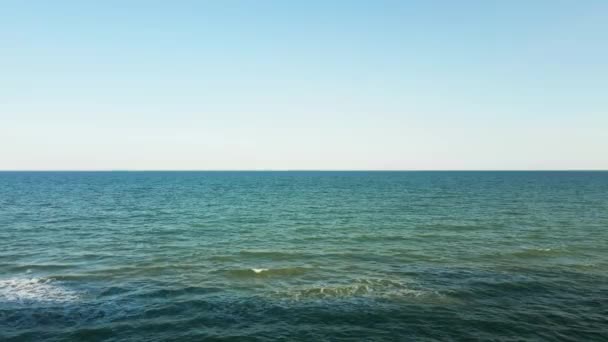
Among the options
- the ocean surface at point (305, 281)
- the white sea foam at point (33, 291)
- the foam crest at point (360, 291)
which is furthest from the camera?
the foam crest at point (360, 291)

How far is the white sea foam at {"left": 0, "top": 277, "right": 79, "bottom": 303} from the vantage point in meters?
25.8

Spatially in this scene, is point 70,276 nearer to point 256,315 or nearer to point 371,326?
point 256,315

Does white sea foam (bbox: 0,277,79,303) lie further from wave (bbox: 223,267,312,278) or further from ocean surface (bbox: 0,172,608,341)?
wave (bbox: 223,267,312,278)

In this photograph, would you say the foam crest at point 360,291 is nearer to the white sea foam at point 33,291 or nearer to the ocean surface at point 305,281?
the ocean surface at point 305,281

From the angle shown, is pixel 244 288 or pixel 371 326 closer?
pixel 371 326

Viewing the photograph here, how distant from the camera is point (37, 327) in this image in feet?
70.6

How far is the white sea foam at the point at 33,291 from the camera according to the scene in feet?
84.7

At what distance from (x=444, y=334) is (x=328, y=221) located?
42.9 meters

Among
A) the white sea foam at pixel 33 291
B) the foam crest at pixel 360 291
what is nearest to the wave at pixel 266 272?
the foam crest at pixel 360 291

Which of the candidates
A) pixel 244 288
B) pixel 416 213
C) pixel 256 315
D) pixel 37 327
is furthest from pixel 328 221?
pixel 37 327

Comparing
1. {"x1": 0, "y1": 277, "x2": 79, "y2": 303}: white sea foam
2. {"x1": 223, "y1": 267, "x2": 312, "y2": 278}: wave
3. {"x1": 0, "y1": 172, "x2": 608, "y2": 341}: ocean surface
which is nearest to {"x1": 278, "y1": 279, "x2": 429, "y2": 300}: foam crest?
{"x1": 0, "y1": 172, "x2": 608, "y2": 341}: ocean surface

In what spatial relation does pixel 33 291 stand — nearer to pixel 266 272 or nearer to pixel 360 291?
pixel 266 272

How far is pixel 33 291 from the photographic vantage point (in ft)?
90.4

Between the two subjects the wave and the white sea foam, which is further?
the wave
